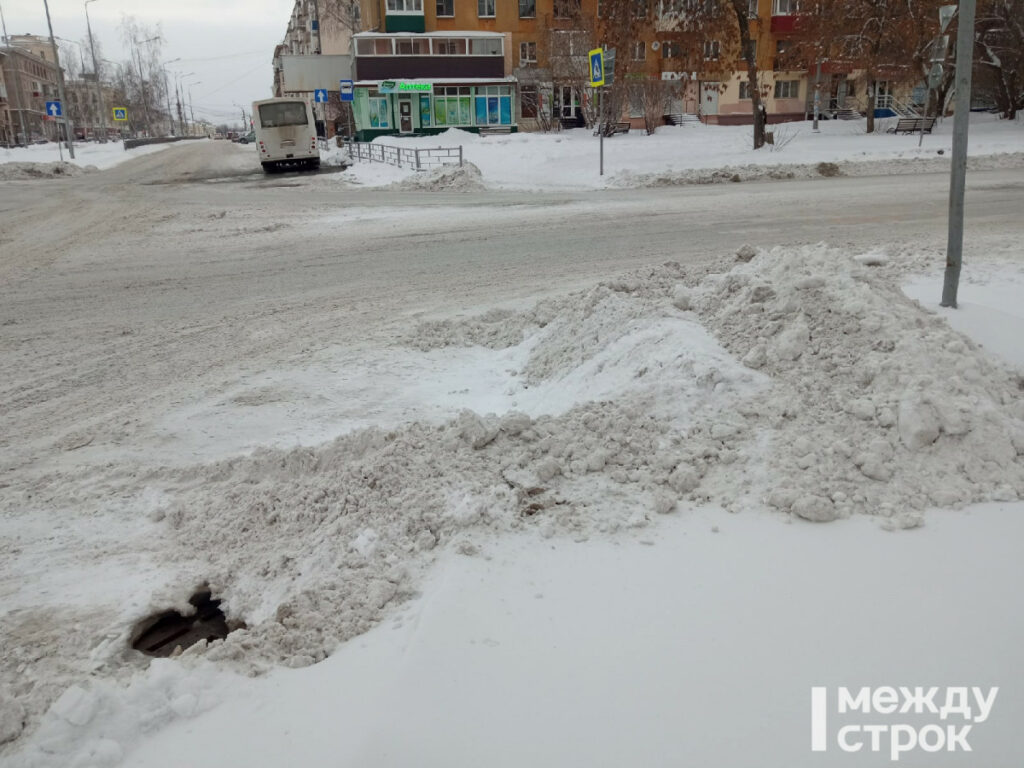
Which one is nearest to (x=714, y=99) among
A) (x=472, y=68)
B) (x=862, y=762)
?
(x=472, y=68)

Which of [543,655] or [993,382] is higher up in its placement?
[993,382]

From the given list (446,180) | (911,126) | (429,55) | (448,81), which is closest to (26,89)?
(429,55)

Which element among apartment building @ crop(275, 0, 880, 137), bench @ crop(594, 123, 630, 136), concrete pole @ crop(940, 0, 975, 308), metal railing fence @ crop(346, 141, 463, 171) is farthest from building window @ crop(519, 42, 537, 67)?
concrete pole @ crop(940, 0, 975, 308)

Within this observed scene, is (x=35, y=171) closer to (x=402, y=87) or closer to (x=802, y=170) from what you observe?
(x=402, y=87)

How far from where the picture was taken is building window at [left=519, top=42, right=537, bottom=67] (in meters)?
51.1

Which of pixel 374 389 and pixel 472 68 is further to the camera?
pixel 472 68

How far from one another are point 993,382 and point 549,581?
2857 mm

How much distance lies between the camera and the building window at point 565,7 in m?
48.8

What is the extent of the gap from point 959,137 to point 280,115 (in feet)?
106

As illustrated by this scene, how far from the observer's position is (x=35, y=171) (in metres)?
32.6

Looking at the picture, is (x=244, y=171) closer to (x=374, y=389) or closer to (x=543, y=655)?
(x=374, y=389)

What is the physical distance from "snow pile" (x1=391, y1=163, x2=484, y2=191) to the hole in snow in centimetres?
1908

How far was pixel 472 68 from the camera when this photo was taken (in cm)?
4894

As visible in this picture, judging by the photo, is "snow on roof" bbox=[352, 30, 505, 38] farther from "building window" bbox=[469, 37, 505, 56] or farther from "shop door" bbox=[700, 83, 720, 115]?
"shop door" bbox=[700, 83, 720, 115]
